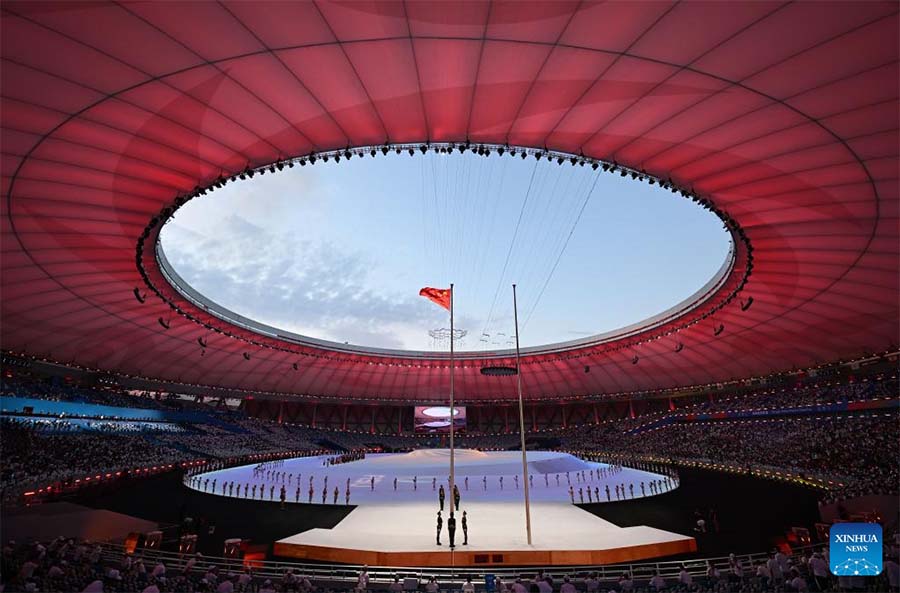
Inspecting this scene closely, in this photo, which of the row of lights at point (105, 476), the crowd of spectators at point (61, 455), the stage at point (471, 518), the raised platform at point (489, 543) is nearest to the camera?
the raised platform at point (489, 543)

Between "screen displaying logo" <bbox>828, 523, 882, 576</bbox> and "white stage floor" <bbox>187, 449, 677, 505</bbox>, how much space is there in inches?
720

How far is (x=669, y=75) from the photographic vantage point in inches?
541

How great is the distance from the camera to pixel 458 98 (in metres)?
15.6

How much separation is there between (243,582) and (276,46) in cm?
1571

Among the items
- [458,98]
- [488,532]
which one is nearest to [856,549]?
[488,532]

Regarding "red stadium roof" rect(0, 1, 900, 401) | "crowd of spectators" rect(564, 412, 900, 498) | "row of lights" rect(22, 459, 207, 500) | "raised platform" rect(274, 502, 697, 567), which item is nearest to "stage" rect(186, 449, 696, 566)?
"raised platform" rect(274, 502, 697, 567)

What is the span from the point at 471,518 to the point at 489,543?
535cm

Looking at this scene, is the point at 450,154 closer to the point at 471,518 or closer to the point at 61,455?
the point at 471,518

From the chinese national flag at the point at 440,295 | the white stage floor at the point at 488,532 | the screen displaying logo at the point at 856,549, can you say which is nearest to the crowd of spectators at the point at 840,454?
the white stage floor at the point at 488,532

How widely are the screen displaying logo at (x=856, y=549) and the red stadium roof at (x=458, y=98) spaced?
1182 centimetres

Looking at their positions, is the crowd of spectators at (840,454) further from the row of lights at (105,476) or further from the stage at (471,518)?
the row of lights at (105,476)

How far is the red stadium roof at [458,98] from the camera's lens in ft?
37.5

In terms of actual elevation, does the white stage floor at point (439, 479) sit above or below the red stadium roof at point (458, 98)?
below

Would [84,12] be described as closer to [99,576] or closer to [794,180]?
[99,576]
